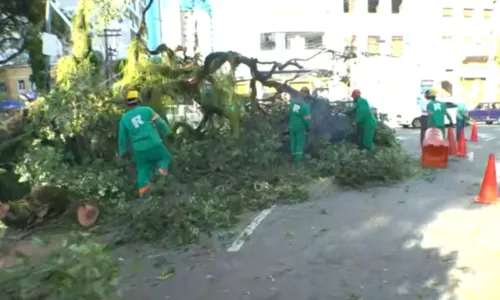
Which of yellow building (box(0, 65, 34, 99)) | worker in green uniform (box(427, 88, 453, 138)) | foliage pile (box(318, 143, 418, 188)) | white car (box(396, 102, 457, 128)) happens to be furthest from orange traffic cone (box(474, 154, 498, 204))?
yellow building (box(0, 65, 34, 99))

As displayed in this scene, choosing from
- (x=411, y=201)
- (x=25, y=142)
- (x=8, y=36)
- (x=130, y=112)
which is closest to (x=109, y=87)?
(x=25, y=142)

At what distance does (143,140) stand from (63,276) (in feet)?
15.2

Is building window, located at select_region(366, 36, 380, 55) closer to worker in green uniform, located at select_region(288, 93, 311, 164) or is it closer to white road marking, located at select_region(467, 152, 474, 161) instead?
white road marking, located at select_region(467, 152, 474, 161)

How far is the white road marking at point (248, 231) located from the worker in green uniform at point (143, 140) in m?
1.36

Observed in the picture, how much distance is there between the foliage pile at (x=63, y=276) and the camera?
2.82 meters

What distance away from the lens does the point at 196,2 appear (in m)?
14.5

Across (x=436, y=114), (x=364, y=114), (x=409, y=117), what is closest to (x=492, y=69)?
(x=409, y=117)

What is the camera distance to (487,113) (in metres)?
34.9

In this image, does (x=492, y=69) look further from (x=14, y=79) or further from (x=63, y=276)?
(x=63, y=276)

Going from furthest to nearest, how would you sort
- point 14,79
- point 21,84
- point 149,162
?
point 14,79
point 21,84
point 149,162

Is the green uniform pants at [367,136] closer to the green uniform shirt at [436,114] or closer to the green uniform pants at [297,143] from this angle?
the green uniform pants at [297,143]

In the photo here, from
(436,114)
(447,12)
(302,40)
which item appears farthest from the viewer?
(447,12)

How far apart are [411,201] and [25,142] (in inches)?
245

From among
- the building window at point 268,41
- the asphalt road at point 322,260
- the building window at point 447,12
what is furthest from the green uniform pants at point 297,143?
the building window at point 447,12
